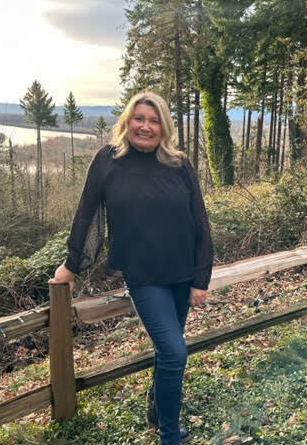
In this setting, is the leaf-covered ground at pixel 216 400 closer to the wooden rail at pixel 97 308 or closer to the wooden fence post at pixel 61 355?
the wooden fence post at pixel 61 355

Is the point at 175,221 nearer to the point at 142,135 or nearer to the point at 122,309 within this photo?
the point at 142,135

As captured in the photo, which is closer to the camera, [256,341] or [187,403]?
[187,403]

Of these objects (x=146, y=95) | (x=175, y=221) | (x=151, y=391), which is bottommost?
(x=151, y=391)

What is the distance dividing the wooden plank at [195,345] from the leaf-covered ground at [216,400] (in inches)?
11.8

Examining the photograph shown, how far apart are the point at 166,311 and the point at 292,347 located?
6.48 feet

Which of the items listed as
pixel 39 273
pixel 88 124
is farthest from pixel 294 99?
pixel 88 124

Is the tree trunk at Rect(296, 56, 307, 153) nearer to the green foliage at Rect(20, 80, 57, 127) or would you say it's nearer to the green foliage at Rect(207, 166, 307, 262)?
the green foliage at Rect(207, 166, 307, 262)

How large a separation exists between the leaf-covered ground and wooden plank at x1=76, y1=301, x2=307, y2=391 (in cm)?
30

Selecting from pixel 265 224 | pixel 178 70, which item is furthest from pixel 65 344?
pixel 178 70

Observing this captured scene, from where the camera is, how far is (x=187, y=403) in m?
3.30

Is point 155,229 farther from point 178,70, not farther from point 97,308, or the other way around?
point 178,70

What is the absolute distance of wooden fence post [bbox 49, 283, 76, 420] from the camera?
113 inches

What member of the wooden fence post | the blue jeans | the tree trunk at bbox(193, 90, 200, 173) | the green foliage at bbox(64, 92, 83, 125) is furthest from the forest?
the green foliage at bbox(64, 92, 83, 125)

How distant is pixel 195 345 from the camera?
338cm
